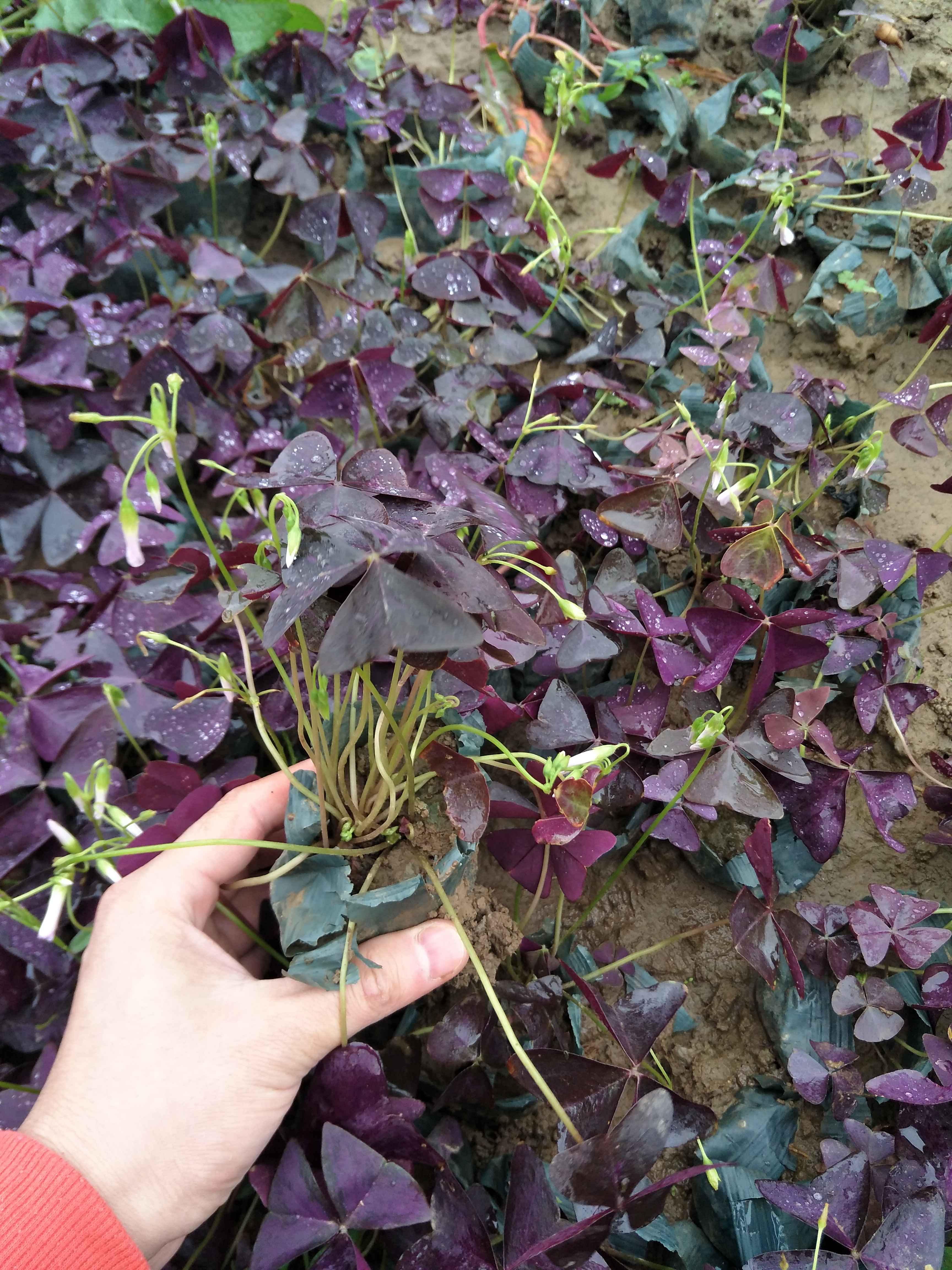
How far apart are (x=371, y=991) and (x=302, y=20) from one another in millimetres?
2118

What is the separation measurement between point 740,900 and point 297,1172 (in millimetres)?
600

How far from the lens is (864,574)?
3.78ft

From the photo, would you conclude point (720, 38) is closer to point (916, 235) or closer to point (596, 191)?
point (596, 191)

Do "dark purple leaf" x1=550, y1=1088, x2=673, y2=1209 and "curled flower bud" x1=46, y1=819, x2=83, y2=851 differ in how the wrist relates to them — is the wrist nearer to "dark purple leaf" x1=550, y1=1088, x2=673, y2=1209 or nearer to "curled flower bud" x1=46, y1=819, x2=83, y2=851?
"curled flower bud" x1=46, y1=819, x2=83, y2=851

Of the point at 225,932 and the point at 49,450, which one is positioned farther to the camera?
the point at 49,450

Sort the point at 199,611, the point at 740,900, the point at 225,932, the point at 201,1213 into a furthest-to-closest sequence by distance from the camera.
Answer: the point at 199,611
the point at 225,932
the point at 740,900
the point at 201,1213

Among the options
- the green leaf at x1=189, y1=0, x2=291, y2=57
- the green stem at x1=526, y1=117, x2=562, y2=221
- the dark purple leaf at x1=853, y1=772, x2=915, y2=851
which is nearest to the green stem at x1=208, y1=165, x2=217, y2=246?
the green leaf at x1=189, y1=0, x2=291, y2=57

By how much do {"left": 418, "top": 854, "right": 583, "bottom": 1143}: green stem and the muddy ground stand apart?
31 cm

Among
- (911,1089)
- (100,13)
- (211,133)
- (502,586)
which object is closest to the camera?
(502,586)

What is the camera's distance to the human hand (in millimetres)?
803

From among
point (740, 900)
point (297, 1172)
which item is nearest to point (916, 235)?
point (740, 900)

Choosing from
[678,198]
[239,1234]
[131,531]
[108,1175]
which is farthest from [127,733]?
[678,198]

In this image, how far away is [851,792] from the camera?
1203 millimetres

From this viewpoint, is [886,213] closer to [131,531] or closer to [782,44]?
[782,44]
